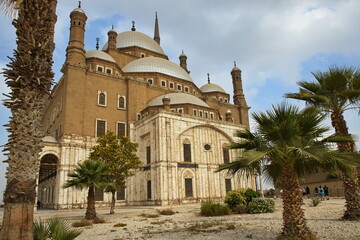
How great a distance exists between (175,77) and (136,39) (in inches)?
409

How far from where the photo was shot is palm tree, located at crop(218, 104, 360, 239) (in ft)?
21.4

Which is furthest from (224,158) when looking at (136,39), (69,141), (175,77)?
(136,39)

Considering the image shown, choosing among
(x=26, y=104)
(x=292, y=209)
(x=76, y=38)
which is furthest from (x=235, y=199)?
(x=76, y=38)

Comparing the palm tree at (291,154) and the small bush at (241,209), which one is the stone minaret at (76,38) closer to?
the small bush at (241,209)

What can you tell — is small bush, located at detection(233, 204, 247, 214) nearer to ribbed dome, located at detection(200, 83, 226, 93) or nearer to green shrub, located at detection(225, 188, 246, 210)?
green shrub, located at detection(225, 188, 246, 210)

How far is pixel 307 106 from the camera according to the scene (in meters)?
10.5

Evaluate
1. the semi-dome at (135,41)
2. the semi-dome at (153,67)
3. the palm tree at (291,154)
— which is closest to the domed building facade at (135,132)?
the semi-dome at (153,67)

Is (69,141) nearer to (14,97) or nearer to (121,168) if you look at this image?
(121,168)

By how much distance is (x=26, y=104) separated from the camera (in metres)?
5.64

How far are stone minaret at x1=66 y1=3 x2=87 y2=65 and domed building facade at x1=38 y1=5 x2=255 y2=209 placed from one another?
10cm

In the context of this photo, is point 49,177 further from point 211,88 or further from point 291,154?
point 291,154

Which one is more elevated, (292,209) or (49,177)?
(49,177)

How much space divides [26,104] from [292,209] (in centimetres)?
640

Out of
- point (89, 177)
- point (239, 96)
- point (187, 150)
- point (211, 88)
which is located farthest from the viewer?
point (211, 88)
